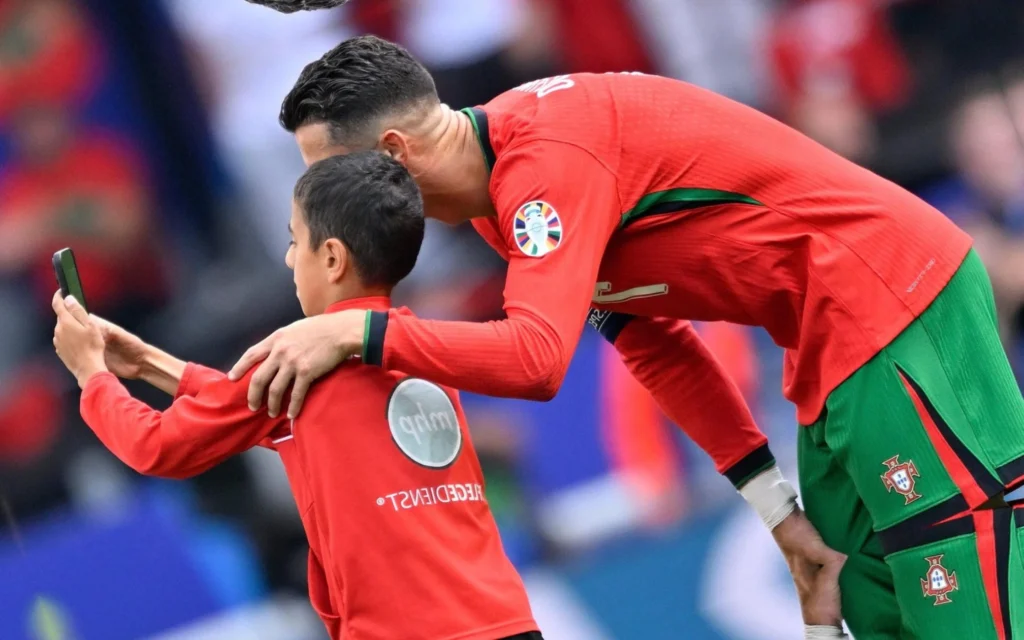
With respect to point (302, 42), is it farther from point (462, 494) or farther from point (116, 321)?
point (462, 494)

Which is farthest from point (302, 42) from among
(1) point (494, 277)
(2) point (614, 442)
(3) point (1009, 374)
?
(3) point (1009, 374)

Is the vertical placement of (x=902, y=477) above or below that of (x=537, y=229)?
below

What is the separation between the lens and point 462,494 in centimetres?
178

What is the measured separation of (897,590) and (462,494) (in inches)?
26.9

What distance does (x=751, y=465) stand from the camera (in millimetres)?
2195

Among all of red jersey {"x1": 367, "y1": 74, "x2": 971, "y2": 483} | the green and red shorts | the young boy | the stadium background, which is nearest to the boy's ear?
the young boy

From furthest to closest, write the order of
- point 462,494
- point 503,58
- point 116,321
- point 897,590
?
point 503,58
point 116,321
point 897,590
point 462,494

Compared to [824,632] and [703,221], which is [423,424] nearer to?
[703,221]

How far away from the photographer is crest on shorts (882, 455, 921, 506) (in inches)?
72.3

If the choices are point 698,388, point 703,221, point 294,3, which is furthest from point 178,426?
point 698,388

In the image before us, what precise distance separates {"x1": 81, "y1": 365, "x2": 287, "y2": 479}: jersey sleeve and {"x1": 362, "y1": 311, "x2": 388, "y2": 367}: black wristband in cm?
18

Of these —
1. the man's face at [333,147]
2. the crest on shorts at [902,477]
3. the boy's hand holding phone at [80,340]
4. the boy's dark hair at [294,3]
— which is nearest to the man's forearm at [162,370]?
the boy's hand holding phone at [80,340]

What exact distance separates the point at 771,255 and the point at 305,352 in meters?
0.69

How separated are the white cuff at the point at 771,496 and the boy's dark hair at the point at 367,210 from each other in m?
0.77
